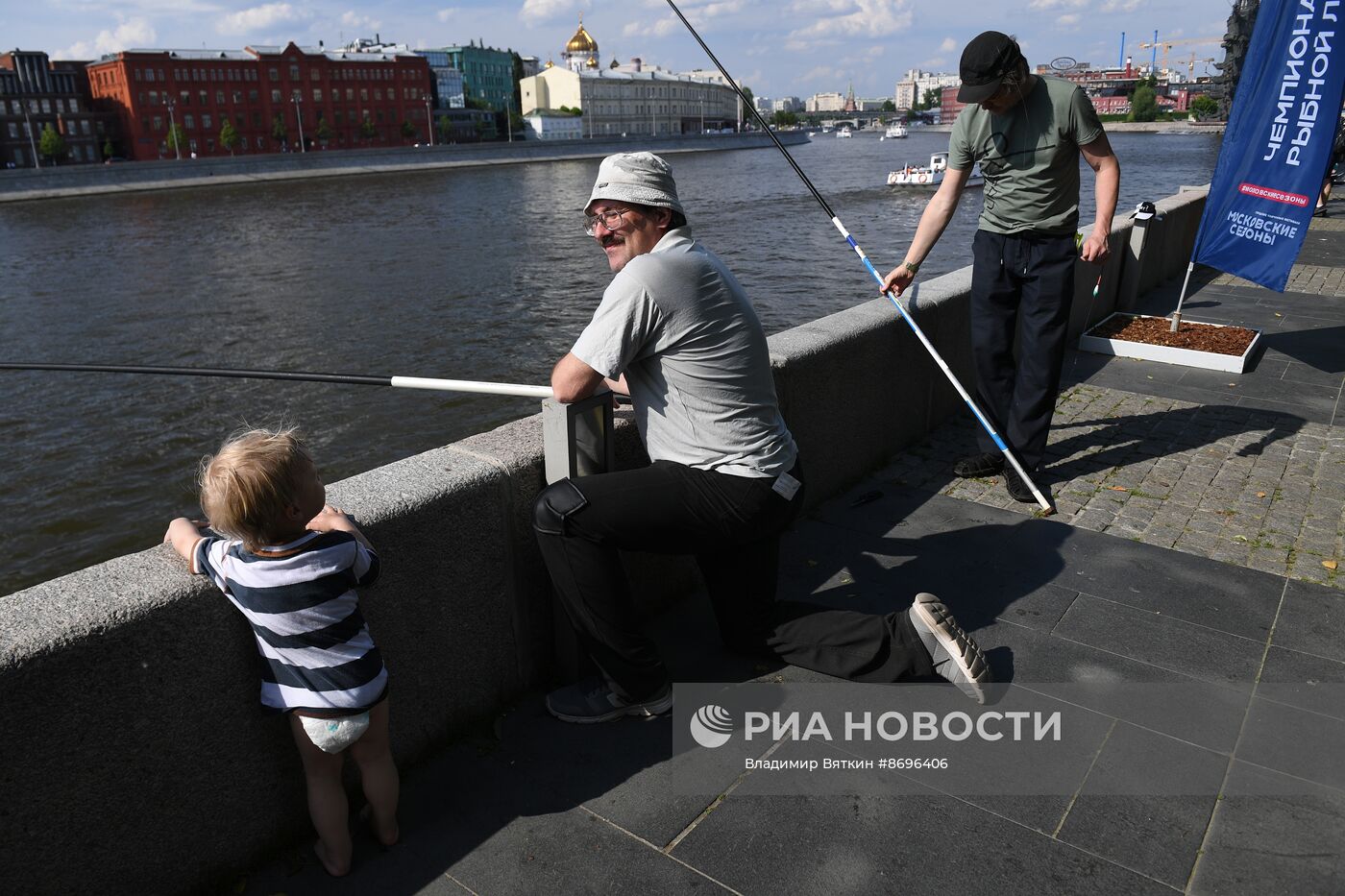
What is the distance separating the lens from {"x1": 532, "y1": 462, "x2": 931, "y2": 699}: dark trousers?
2598 millimetres

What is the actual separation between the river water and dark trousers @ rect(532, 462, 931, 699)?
439 cm

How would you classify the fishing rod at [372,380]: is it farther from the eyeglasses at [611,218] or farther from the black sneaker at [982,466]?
the black sneaker at [982,466]

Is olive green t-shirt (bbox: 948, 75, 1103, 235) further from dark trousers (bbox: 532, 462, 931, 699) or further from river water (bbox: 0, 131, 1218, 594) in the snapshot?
river water (bbox: 0, 131, 1218, 594)

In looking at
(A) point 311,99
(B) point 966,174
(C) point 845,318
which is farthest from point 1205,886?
(A) point 311,99

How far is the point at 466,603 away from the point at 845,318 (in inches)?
101

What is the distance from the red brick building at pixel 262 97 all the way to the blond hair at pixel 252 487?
91948mm

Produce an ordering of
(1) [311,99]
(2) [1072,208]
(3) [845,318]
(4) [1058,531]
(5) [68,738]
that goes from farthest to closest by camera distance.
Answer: (1) [311,99]
(3) [845,318]
(2) [1072,208]
(4) [1058,531]
(5) [68,738]

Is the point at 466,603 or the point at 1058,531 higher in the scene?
the point at 466,603

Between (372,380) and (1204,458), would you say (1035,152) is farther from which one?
(372,380)

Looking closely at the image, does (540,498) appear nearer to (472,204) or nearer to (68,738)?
(68,738)

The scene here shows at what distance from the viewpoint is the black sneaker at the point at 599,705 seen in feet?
9.27

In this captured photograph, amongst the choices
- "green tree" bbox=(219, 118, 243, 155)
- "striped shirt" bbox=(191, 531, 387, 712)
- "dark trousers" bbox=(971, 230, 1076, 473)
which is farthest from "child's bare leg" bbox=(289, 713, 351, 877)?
"green tree" bbox=(219, 118, 243, 155)

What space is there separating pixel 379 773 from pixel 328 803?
12 centimetres

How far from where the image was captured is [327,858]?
230 centimetres
